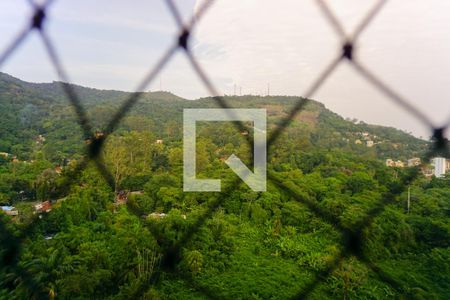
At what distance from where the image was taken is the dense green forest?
2.96m

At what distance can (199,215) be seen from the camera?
3920 mm

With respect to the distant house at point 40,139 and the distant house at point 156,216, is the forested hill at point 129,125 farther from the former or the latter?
the distant house at point 156,216

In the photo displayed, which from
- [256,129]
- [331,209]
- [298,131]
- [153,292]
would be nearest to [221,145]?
[298,131]

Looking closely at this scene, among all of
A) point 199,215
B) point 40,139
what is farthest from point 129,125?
point 199,215

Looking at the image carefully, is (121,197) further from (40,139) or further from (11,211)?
(40,139)

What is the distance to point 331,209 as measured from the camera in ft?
13.3

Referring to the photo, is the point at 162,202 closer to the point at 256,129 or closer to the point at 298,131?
the point at 298,131

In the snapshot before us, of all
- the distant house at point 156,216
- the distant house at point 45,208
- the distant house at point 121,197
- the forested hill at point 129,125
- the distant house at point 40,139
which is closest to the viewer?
the distant house at point 45,208

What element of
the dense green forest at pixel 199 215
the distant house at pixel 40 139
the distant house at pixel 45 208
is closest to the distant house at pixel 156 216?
the dense green forest at pixel 199 215

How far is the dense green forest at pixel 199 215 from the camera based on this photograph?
296 cm

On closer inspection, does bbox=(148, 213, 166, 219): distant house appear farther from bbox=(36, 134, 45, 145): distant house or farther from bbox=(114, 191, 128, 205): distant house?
bbox=(36, 134, 45, 145): distant house

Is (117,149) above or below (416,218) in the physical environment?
above

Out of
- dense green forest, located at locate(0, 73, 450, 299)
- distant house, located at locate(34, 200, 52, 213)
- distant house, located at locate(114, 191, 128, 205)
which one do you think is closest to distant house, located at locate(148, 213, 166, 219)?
dense green forest, located at locate(0, 73, 450, 299)

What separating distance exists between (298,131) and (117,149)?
1.44 meters
